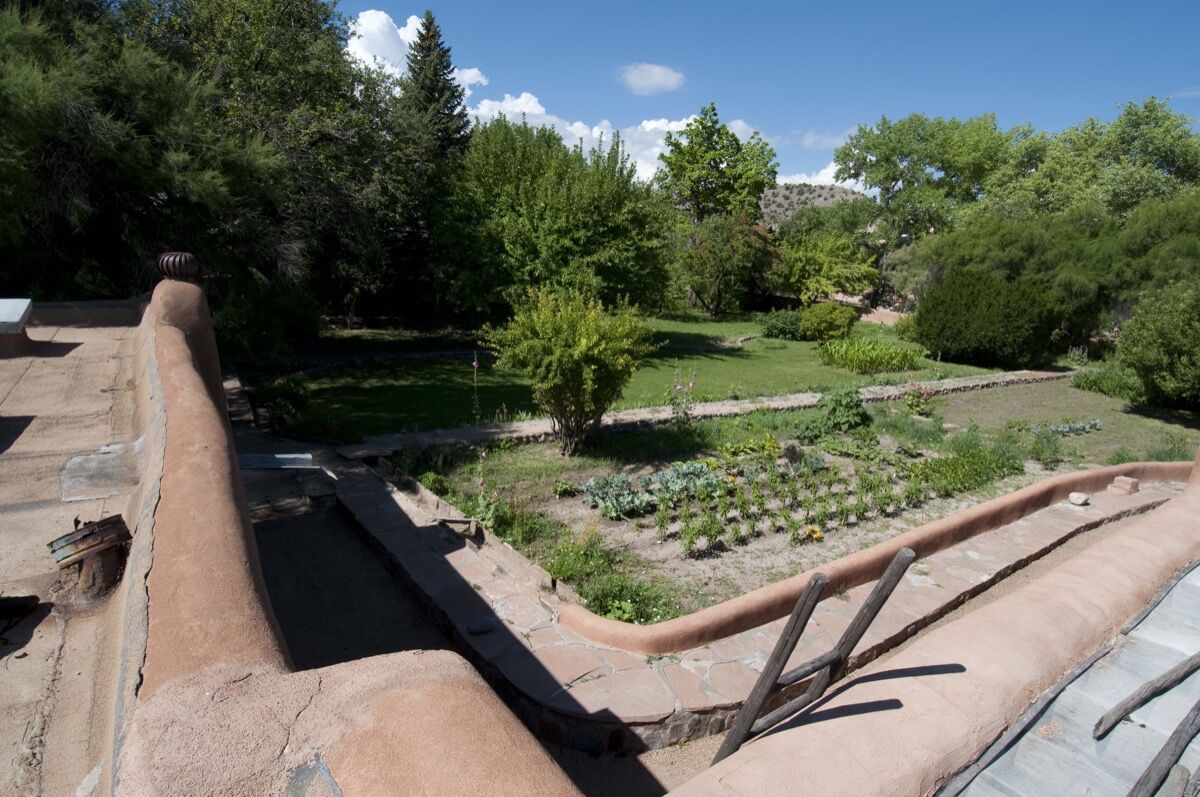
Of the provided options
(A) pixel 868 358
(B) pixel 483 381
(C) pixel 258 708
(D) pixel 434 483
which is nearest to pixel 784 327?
(A) pixel 868 358

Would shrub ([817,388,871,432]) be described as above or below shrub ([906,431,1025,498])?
above

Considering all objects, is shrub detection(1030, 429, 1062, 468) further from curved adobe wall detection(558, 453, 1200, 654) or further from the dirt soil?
A: the dirt soil

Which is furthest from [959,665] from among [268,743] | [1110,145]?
[1110,145]

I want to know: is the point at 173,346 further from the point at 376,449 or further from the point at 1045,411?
the point at 1045,411

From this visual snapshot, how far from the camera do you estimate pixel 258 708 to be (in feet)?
4.91

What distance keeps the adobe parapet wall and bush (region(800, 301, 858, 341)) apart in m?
24.7

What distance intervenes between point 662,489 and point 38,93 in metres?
8.49

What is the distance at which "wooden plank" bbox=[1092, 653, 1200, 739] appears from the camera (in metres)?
2.21

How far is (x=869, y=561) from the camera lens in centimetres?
578

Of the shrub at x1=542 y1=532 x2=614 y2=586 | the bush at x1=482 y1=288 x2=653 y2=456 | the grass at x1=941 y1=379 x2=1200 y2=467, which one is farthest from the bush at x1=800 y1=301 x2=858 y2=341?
the shrub at x1=542 y1=532 x2=614 y2=586

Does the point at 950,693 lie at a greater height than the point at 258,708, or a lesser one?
lesser

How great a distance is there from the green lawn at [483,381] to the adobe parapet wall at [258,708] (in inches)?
281

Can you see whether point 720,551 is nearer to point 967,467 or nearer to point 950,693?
point 950,693

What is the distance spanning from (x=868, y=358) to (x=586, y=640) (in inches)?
629
